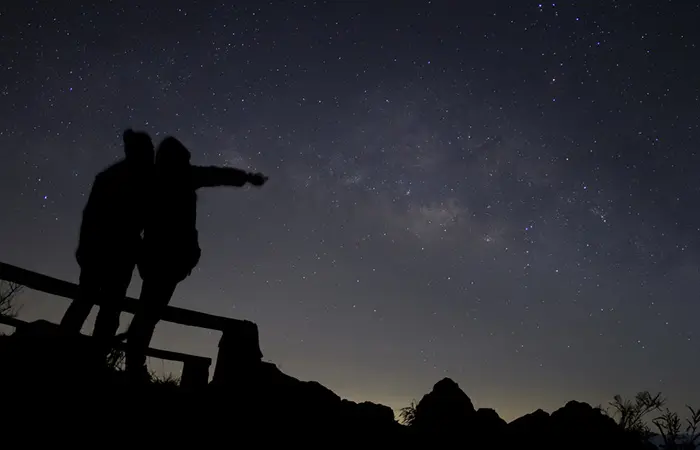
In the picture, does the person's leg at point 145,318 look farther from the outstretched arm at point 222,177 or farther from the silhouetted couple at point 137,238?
the outstretched arm at point 222,177

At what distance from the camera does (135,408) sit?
2982 millimetres

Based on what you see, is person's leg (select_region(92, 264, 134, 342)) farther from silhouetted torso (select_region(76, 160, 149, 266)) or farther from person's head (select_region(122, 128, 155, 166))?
person's head (select_region(122, 128, 155, 166))

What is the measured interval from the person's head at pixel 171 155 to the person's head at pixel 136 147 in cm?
10

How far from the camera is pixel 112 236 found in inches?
155

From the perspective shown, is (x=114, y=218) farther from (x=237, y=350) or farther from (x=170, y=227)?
(x=237, y=350)

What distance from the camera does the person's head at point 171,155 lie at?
4.17m

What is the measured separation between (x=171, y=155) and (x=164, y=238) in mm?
748

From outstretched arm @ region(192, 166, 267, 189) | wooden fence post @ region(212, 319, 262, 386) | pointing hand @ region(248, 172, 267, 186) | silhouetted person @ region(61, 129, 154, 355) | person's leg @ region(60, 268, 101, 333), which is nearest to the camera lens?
person's leg @ region(60, 268, 101, 333)

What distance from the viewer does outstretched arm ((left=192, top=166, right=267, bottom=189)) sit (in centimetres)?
451

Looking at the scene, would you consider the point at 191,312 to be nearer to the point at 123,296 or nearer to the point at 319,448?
the point at 123,296

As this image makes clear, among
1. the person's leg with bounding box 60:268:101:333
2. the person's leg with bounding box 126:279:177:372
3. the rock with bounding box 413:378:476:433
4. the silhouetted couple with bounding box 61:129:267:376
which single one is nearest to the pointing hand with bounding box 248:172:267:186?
the silhouetted couple with bounding box 61:129:267:376

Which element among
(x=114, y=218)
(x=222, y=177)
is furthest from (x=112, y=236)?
(x=222, y=177)

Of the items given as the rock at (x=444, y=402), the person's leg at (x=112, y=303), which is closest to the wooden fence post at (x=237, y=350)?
the person's leg at (x=112, y=303)

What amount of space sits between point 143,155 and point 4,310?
19341 millimetres
